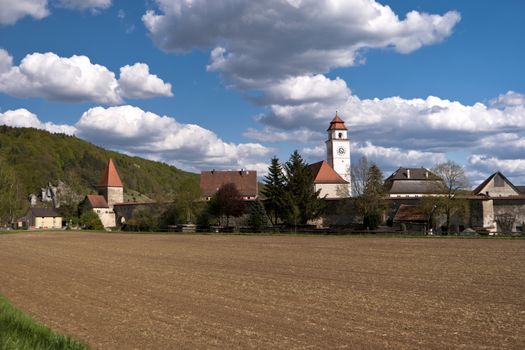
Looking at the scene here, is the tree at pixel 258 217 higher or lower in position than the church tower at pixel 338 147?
lower

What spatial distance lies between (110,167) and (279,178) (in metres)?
58.8

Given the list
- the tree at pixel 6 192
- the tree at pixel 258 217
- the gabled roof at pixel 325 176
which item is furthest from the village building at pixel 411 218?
the tree at pixel 6 192

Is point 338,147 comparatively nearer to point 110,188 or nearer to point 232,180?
point 232,180

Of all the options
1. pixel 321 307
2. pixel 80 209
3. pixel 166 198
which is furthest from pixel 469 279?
pixel 80 209

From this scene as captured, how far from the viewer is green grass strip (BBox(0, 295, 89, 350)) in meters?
9.11

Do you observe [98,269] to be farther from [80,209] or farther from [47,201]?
[47,201]

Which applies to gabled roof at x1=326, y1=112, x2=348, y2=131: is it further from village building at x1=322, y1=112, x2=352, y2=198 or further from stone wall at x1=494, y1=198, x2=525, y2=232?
stone wall at x1=494, y1=198, x2=525, y2=232

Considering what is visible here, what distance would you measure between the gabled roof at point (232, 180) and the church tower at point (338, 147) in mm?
16947

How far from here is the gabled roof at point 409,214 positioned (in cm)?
5884

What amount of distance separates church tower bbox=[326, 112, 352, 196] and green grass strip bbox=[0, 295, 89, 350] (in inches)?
3910

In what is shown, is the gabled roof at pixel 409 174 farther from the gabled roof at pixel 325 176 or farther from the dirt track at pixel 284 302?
the dirt track at pixel 284 302

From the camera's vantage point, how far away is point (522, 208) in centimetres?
5578

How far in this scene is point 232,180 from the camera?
333 feet

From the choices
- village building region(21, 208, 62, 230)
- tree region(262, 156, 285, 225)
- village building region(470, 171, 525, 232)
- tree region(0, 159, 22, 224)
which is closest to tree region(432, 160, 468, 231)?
village building region(470, 171, 525, 232)
